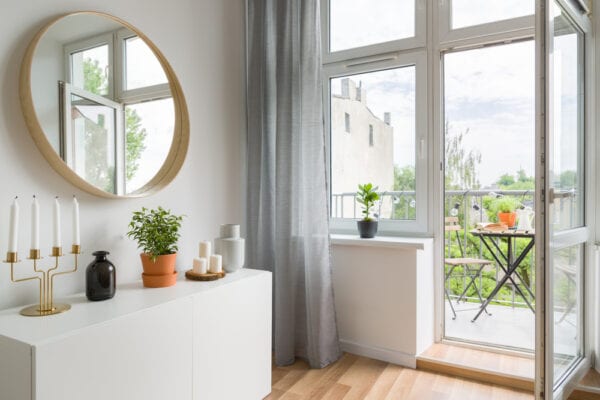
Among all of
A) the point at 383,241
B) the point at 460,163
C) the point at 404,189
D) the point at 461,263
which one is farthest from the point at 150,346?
the point at 461,263

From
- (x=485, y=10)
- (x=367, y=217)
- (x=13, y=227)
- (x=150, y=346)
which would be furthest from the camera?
(x=367, y=217)

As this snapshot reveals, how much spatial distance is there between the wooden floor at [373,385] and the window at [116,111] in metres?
1.36

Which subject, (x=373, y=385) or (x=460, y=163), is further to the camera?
(x=460, y=163)

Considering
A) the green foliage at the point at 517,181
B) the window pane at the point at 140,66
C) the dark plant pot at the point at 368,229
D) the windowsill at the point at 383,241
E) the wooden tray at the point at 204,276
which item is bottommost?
the wooden tray at the point at 204,276

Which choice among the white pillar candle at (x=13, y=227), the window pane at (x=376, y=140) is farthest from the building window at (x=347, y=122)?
the white pillar candle at (x=13, y=227)

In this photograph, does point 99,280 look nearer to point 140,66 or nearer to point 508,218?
point 140,66

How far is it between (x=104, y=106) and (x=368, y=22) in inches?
69.6

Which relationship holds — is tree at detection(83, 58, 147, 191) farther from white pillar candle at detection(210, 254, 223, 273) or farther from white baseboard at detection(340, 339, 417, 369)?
white baseboard at detection(340, 339, 417, 369)

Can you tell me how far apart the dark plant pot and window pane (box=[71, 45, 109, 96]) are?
1.63 meters

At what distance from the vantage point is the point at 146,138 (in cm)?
192

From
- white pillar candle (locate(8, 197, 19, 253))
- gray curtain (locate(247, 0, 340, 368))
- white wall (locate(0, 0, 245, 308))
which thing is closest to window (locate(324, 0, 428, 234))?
gray curtain (locate(247, 0, 340, 368))

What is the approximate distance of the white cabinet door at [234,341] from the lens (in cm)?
165

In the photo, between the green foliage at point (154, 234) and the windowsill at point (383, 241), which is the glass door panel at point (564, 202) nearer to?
the windowsill at point (383, 241)

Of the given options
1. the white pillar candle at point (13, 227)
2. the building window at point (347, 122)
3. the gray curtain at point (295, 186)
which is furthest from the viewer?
the building window at point (347, 122)
